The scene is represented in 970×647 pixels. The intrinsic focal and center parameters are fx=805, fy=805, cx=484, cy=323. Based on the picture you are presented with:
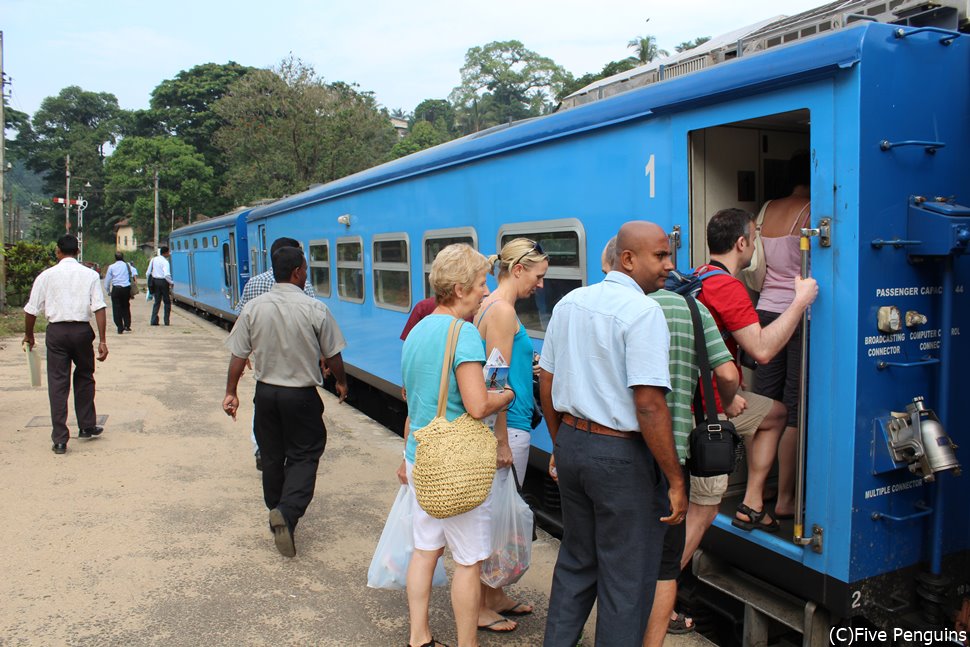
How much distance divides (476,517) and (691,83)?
2187mm

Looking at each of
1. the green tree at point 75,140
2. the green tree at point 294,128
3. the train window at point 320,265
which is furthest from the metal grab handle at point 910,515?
the green tree at point 75,140

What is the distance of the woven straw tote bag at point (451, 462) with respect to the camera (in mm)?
3135

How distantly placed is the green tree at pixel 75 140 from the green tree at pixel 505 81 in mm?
34708

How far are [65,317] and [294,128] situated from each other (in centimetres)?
2303

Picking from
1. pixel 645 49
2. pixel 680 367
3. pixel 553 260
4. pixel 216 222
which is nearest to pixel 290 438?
pixel 553 260

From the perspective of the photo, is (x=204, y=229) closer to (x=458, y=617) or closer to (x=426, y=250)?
(x=426, y=250)

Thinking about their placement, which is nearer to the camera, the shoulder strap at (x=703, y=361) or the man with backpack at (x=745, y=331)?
the shoulder strap at (x=703, y=361)

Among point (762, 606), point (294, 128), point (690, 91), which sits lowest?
point (762, 606)

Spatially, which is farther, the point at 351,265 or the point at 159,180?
the point at 159,180

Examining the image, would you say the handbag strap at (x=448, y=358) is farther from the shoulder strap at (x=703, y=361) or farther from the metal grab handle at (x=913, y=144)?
the metal grab handle at (x=913, y=144)

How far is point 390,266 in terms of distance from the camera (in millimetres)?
8008

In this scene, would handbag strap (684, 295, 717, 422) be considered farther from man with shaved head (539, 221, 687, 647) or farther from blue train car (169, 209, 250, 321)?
blue train car (169, 209, 250, 321)

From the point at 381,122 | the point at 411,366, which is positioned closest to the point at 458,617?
the point at 411,366

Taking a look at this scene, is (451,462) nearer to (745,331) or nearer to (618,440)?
(618,440)
